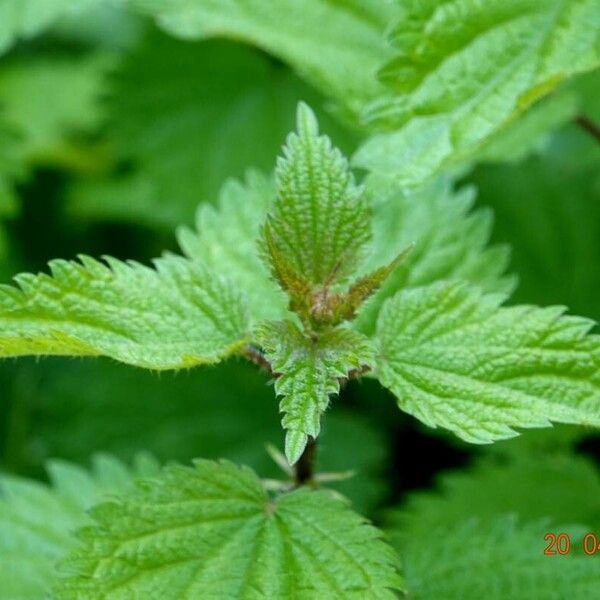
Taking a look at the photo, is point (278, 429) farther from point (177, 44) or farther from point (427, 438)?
point (177, 44)

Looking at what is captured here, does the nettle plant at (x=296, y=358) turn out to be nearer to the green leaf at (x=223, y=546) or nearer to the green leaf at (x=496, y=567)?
the green leaf at (x=223, y=546)

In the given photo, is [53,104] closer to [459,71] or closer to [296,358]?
[459,71]

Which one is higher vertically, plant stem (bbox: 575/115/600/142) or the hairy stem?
plant stem (bbox: 575/115/600/142)

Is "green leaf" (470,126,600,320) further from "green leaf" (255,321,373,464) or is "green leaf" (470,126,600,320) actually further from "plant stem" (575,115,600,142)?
"green leaf" (255,321,373,464)

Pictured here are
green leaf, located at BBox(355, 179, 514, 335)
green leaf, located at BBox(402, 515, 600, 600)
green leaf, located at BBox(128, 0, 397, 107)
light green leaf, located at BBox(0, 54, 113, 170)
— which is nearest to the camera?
green leaf, located at BBox(402, 515, 600, 600)

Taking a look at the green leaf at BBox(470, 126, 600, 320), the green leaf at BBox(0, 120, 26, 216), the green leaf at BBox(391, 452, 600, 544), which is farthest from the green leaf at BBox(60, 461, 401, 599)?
the green leaf at BBox(0, 120, 26, 216)

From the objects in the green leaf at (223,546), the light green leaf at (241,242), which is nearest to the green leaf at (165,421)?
the light green leaf at (241,242)

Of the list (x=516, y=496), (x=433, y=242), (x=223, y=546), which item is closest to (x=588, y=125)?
(x=433, y=242)
